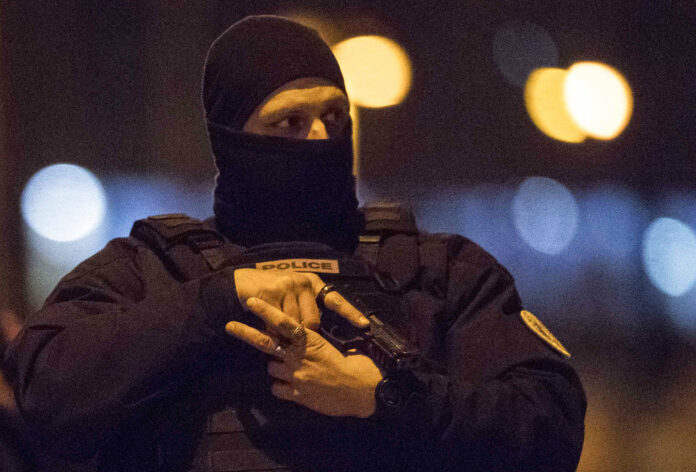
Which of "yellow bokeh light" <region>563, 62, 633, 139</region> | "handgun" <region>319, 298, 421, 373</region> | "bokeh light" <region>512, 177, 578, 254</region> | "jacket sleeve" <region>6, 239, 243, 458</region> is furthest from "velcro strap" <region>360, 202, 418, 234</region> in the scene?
"bokeh light" <region>512, 177, 578, 254</region>

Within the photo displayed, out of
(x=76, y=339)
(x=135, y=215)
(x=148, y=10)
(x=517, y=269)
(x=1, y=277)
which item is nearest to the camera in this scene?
(x=76, y=339)

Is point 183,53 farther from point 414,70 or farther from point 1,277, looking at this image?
point 414,70

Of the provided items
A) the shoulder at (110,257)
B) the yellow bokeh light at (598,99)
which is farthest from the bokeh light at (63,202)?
→ the yellow bokeh light at (598,99)

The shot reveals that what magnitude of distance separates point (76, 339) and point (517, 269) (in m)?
4.34

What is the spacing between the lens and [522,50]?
4.84 metres

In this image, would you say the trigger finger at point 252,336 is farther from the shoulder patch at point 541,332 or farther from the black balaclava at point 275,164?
the shoulder patch at point 541,332

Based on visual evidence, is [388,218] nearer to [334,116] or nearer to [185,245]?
[334,116]

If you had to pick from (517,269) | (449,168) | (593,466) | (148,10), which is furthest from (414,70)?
(593,466)

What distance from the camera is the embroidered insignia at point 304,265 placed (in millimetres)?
1526

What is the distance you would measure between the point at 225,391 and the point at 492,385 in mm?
591

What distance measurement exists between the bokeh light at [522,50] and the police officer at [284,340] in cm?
341

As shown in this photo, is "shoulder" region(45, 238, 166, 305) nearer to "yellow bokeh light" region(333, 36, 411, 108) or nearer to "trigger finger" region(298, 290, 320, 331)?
"trigger finger" region(298, 290, 320, 331)

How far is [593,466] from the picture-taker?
3.63 m

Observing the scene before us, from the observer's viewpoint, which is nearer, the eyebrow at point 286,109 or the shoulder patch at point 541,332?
the shoulder patch at point 541,332
